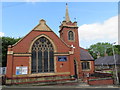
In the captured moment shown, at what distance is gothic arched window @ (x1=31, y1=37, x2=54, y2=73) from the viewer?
16.5m

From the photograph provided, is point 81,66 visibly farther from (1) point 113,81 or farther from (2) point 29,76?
(2) point 29,76

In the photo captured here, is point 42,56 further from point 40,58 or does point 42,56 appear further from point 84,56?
point 84,56

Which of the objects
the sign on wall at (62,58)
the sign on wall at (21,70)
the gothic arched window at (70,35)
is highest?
the gothic arched window at (70,35)

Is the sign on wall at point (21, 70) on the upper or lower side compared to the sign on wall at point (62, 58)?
lower

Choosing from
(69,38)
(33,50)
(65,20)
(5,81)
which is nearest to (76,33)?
(69,38)

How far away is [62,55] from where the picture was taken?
17.8m

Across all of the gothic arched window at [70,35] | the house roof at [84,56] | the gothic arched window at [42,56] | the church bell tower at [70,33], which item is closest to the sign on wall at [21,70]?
the gothic arched window at [42,56]

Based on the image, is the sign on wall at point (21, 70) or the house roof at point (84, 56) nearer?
the sign on wall at point (21, 70)

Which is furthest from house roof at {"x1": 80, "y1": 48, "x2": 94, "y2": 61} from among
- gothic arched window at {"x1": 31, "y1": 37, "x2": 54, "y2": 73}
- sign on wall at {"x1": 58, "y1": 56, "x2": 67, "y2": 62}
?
gothic arched window at {"x1": 31, "y1": 37, "x2": 54, "y2": 73}

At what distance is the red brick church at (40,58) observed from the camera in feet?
50.5

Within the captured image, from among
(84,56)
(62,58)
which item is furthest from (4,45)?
(84,56)

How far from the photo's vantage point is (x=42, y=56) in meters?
17.0

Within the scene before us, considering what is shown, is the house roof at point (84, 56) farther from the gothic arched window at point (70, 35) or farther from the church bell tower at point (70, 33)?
the gothic arched window at point (70, 35)

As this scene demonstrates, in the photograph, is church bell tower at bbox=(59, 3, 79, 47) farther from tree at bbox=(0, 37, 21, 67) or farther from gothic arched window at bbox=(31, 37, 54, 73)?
tree at bbox=(0, 37, 21, 67)
